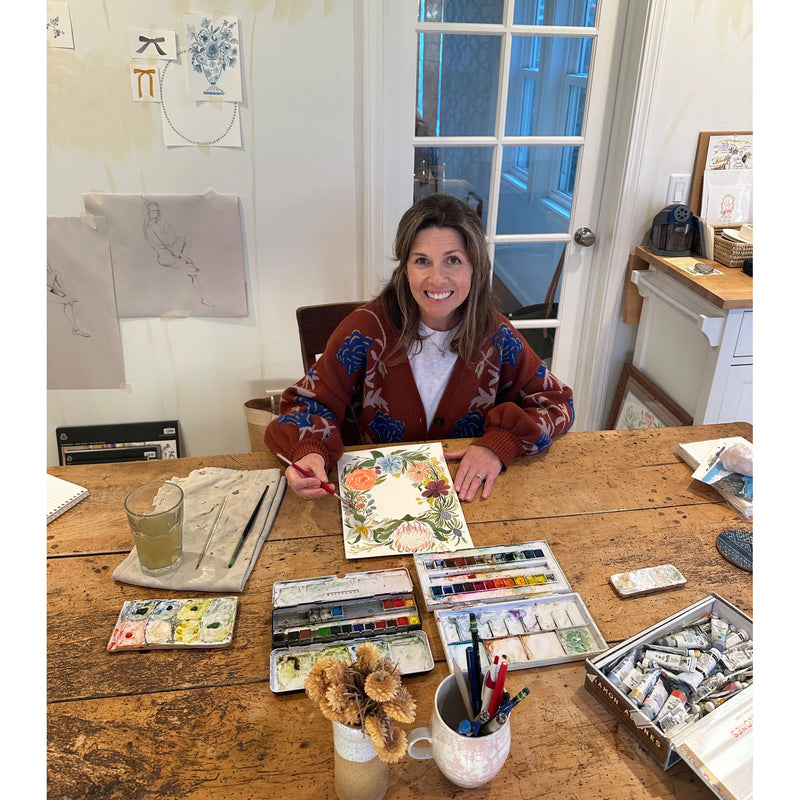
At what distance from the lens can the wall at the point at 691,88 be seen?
2209mm

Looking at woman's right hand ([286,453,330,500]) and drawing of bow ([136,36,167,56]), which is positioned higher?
drawing of bow ([136,36,167,56])

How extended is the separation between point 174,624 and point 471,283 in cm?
95

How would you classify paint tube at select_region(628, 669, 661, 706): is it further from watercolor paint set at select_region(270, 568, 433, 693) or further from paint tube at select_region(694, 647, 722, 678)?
watercolor paint set at select_region(270, 568, 433, 693)

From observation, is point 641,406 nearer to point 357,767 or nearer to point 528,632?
point 528,632

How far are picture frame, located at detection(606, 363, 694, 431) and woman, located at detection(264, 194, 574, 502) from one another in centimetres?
100

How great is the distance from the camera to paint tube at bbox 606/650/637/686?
90 centimetres

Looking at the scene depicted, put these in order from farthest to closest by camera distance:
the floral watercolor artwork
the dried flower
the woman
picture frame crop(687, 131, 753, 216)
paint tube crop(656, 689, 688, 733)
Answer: picture frame crop(687, 131, 753, 216), the woman, the floral watercolor artwork, paint tube crop(656, 689, 688, 733), the dried flower

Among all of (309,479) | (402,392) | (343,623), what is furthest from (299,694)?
(402,392)

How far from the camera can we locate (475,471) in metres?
1.35

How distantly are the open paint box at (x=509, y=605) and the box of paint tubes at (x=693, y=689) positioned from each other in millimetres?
72

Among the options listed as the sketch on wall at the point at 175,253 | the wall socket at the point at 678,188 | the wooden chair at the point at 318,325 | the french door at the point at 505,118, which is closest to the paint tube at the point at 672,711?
the wooden chair at the point at 318,325

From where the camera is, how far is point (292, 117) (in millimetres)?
2125

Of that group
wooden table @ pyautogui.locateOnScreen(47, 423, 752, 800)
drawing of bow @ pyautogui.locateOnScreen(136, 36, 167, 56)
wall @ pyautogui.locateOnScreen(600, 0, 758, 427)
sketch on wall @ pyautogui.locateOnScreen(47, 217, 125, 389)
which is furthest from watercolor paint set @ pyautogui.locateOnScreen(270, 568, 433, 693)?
wall @ pyautogui.locateOnScreen(600, 0, 758, 427)

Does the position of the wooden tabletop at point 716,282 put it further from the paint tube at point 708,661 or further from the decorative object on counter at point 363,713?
the decorative object on counter at point 363,713
